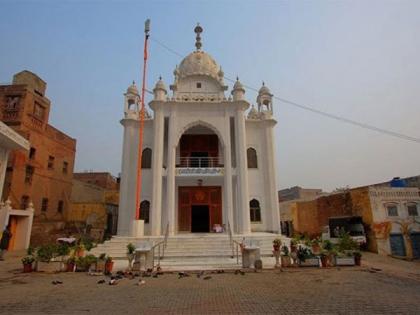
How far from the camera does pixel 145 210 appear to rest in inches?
728

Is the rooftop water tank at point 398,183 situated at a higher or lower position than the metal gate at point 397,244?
higher

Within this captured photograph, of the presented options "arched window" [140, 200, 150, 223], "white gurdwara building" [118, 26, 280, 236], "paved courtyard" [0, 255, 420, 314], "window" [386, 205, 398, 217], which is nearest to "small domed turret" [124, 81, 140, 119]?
"white gurdwara building" [118, 26, 280, 236]

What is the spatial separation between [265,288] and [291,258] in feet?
13.2

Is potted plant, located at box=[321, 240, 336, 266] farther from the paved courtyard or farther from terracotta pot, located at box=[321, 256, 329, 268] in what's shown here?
the paved courtyard

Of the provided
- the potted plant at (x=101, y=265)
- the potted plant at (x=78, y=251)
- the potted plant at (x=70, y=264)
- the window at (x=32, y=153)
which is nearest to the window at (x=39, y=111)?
the window at (x=32, y=153)

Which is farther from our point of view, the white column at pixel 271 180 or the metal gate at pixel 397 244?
the metal gate at pixel 397 244

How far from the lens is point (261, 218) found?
18812 mm

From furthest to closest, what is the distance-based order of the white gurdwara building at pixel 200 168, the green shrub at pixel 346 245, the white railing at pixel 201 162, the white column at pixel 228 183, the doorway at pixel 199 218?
the white railing at pixel 201 162 < the doorway at pixel 199 218 < the white gurdwara building at pixel 200 168 < the white column at pixel 228 183 < the green shrub at pixel 346 245

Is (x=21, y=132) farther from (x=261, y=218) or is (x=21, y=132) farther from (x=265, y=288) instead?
(x=265, y=288)

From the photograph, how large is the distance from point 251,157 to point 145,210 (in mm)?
8250

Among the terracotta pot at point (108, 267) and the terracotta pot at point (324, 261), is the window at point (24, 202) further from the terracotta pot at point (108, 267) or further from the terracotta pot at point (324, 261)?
the terracotta pot at point (324, 261)

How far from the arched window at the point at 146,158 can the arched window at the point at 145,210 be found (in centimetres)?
247

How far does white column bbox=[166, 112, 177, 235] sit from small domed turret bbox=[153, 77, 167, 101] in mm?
1401

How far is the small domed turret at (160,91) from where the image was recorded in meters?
19.1
